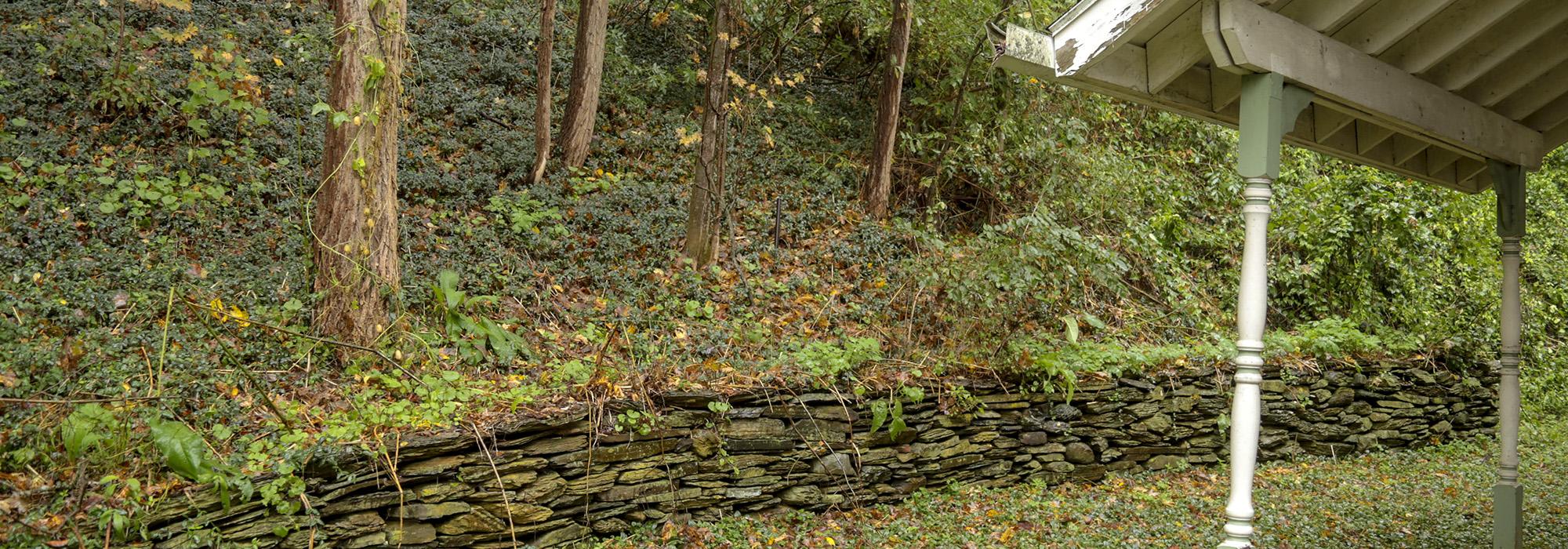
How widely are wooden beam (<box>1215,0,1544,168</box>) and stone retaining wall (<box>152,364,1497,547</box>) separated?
3.05m

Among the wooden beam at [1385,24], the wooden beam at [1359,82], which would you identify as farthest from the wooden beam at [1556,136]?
the wooden beam at [1385,24]

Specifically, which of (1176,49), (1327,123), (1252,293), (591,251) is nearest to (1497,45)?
(1327,123)

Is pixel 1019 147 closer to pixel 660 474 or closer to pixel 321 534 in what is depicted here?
pixel 660 474

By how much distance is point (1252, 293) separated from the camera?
150 inches

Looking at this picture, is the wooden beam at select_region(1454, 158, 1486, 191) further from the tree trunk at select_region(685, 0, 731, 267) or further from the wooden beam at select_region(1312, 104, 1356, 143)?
the tree trunk at select_region(685, 0, 731, 267)

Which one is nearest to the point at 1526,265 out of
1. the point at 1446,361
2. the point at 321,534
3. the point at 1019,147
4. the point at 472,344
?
Result: the point at 1446,361

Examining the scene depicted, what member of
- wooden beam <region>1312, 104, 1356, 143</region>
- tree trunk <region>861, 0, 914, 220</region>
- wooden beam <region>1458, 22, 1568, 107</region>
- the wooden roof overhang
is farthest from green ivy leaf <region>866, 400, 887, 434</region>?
tree trunk <region>861, 0, 914, 220</region>

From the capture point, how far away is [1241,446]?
3805 millimetres

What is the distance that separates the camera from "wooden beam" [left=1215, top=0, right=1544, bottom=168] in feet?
12.4

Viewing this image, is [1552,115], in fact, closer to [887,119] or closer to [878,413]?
[878,413]

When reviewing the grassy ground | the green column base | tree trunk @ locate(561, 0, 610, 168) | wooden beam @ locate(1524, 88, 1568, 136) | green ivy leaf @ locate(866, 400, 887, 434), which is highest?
tree trunk @ locate(561, 0, 610, 168)

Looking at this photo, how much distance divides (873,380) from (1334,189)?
21.8 ft

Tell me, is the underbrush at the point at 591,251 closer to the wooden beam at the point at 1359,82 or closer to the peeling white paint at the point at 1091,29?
the peeling white paint at the point at 1091,29

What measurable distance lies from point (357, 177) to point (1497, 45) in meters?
6.51
